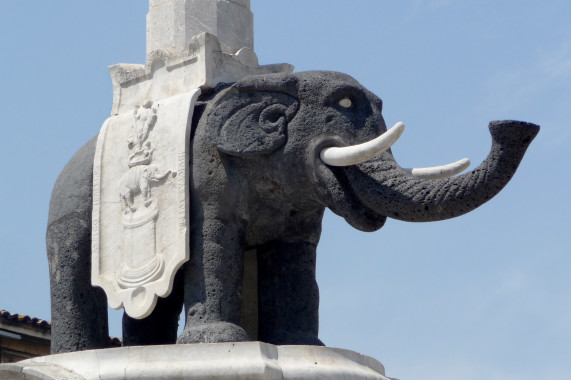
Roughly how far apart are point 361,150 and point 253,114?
35.0 inches

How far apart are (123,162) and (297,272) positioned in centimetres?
134

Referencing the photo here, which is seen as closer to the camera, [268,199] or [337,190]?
[337,190]

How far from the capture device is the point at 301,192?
37.7 feet

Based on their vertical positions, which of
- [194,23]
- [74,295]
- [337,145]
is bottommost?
[74,295]

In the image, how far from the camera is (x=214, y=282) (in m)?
11.4

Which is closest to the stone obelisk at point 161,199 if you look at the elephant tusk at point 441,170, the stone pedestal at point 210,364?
the stone pedestal at point 210,364

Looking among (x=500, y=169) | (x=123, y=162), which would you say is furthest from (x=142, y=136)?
(x=500, y=169)

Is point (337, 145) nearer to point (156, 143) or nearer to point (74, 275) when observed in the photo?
point (156, 143)

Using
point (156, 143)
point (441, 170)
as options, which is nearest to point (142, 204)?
point (156, 143)

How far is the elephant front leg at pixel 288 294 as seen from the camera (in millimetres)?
11859

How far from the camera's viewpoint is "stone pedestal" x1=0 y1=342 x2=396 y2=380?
1088 centimetres

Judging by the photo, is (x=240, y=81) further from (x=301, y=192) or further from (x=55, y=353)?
(x=55, y=353)

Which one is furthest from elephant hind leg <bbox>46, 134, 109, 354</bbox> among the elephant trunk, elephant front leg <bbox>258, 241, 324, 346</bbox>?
the elephant trunk

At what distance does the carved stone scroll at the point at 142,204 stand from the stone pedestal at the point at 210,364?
45 centimetres
